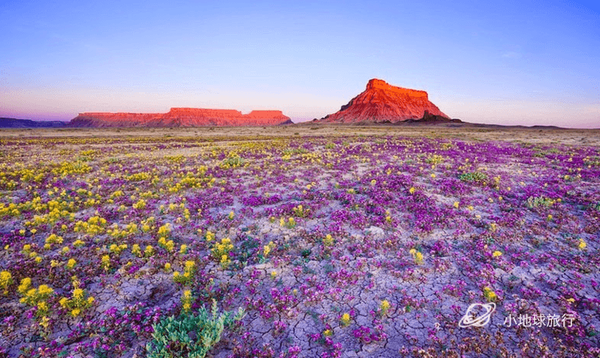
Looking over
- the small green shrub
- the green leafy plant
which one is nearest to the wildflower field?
the green leafy plant

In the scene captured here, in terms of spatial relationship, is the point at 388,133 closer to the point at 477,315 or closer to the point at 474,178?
the point at 474,178

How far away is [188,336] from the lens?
437cm

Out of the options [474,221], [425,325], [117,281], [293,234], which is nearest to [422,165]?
[474,221]

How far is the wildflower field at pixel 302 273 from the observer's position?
4504 mm

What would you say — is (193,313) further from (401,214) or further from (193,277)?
(401,214)

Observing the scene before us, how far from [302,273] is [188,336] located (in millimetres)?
2714

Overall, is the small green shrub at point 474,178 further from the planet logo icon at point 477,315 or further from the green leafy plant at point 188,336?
the green leafy plant at point 188,336

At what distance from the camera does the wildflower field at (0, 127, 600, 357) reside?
14.8 feet

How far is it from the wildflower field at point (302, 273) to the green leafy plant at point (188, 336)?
0.03 m

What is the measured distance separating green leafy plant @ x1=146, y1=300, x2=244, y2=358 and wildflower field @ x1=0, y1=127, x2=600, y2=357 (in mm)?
33

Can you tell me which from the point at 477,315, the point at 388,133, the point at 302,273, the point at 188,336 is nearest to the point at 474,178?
the point at 477,315

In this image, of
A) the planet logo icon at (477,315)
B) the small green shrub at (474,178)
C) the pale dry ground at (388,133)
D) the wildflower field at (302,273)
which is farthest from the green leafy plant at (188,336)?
the pale dry ground at (388,133)

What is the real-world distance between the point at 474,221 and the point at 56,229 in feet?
41.4

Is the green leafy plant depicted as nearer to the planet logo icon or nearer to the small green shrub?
the planet logo icon
